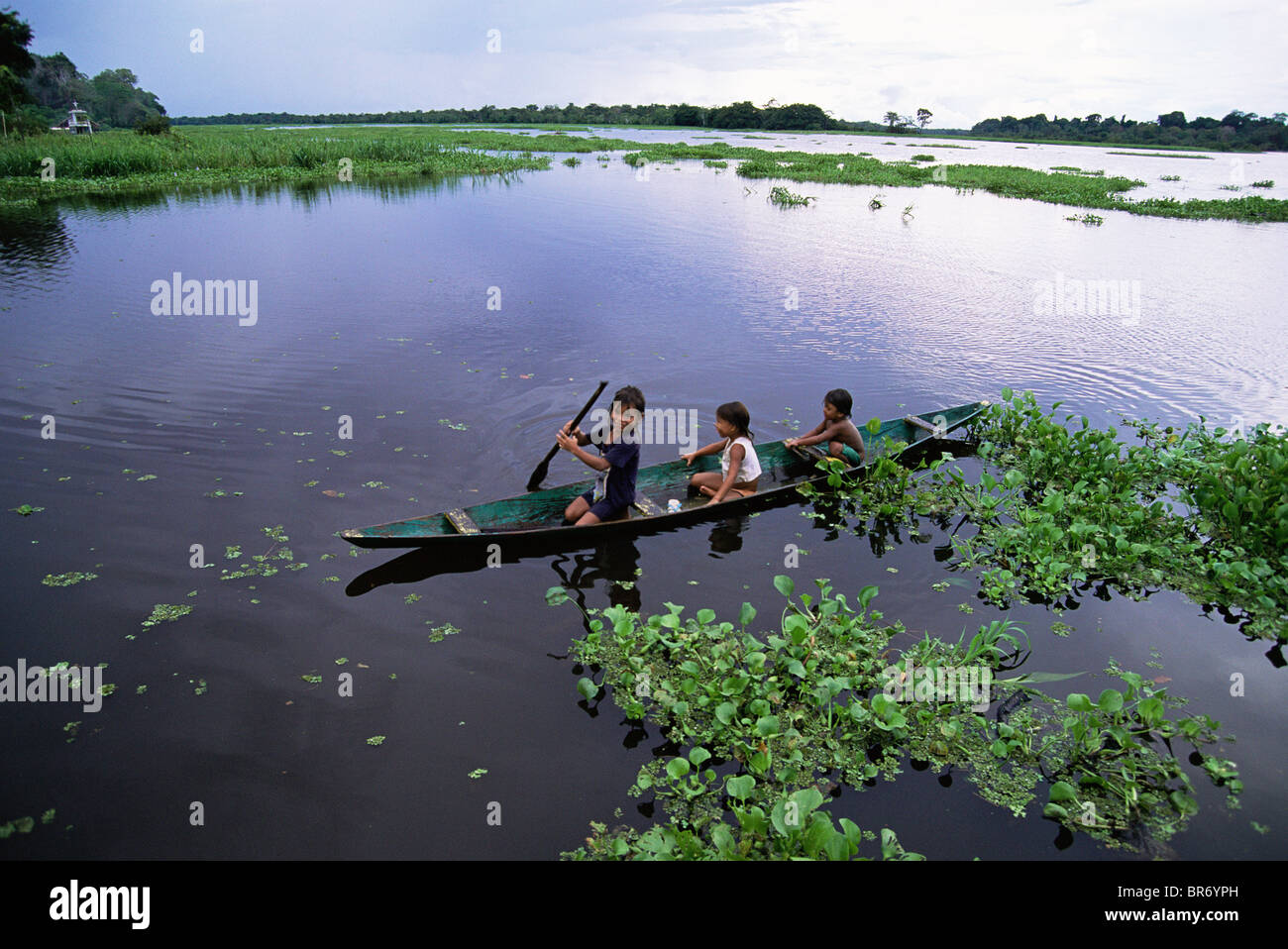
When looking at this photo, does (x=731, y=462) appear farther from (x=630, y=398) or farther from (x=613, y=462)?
(x=630, y=398)

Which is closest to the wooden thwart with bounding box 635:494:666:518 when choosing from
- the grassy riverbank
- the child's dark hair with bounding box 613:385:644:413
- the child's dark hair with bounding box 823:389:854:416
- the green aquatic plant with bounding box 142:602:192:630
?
the child's dark hair with bounding box 613:385:644:413

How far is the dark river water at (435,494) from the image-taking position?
4457mm

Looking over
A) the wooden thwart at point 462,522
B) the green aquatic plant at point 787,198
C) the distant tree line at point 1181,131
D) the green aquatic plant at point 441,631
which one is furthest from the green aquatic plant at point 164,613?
the distant tree line at point 1181,131

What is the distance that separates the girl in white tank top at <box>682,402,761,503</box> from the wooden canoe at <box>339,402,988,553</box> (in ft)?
0.44

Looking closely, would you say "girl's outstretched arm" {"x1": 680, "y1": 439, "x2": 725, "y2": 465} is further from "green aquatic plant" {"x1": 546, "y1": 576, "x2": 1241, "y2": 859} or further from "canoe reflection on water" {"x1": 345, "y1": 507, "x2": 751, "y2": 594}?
"green aquatic plant" {"x1": 546, "y1": 576, "x2": 1241, "y2": 859}

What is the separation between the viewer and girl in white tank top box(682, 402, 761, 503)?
734 cm

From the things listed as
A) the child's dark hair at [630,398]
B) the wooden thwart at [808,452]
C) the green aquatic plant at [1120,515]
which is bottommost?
the green aquatic plant at [1120,515]

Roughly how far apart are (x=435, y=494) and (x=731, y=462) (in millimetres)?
3302

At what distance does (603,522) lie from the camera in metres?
7.00

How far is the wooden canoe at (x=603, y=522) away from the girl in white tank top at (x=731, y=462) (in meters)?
0.14

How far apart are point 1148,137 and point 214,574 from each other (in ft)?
394

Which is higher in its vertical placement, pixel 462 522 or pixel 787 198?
pixel 787 198

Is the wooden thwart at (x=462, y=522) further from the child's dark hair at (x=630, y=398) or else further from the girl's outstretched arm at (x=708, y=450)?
the girl's outstretched arm at (x=708, y=450)

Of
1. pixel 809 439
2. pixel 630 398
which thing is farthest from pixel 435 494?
pixel 809 439
